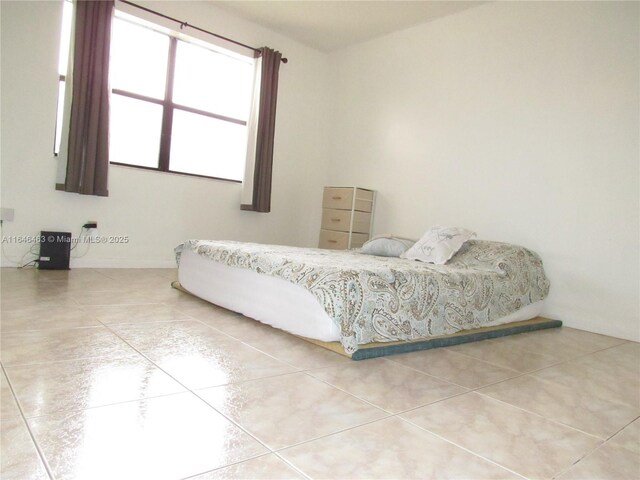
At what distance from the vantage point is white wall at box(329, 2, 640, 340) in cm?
325

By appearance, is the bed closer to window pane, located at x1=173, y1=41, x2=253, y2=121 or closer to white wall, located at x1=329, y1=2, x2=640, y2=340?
white wall, located at x1=329, y1=2, x2=640, y2=340

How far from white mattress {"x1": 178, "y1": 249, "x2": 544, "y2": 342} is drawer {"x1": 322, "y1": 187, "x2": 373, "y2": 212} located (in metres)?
2.15

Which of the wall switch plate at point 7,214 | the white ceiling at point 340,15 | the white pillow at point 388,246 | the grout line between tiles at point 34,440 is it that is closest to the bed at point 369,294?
the white pillow at point 388,246

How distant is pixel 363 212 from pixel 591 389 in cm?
322

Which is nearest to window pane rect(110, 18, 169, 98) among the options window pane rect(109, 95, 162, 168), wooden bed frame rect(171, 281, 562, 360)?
window pane rect(109, 95, 162, 168)

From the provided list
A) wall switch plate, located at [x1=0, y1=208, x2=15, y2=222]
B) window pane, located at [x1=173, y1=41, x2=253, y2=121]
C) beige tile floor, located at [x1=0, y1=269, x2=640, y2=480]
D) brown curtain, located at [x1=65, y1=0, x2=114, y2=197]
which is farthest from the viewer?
window pane, located at [x1=173, y1=41, x2=253, y2=121]

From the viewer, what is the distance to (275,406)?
142cm

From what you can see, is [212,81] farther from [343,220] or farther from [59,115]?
[343,220]

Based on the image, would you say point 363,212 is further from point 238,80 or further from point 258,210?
point 238,80

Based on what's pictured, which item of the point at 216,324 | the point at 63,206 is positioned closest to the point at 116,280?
the point at 63,206

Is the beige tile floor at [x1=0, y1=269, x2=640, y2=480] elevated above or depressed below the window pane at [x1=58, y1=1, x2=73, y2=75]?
below

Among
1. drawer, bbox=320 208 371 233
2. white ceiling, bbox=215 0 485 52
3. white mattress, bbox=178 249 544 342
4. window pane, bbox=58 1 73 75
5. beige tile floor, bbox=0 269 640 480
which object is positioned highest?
white ceiling, bbox=215 0 485 52

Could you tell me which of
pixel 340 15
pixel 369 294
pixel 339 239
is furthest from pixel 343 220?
pixel 369 294

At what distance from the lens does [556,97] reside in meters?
3.61
